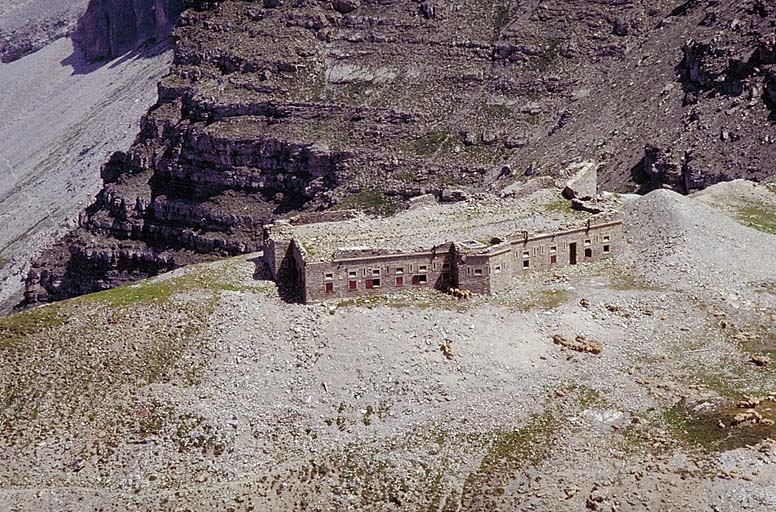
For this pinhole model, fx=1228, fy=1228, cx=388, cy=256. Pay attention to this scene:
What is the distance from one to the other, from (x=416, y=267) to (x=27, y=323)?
25.6 metres

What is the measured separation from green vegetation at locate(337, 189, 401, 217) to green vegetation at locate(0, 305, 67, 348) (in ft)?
283

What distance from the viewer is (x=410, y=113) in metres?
184

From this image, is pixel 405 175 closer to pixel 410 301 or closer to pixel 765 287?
pixel 410 301

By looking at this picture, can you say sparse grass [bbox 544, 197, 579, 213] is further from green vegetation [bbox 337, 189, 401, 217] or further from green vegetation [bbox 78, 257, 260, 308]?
green vegetation [bbox 337, 189, 401, 217]

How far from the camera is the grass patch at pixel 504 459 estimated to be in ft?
209

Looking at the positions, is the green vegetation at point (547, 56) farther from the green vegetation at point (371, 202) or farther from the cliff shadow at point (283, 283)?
the cliff shadow at point (283, 283)

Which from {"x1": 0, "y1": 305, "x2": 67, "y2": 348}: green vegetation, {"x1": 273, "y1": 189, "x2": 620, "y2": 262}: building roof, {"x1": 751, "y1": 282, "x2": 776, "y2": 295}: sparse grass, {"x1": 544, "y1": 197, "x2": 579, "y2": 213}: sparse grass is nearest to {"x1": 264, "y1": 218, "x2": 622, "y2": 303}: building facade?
{"x1": 273, "y1": 189, "x2": 620, "y2": 262}: building roof

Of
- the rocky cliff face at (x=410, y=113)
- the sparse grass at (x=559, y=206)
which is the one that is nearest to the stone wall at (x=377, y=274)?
the sparse grass at (x=559, y=206)

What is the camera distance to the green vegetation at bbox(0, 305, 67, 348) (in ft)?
258

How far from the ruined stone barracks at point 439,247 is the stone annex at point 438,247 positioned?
0.21ft

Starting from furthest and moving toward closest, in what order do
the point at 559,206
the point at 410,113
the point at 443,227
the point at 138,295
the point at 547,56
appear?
1. the point at 547,56
2. the point at 410,113
3. the point at 559,206
4. the point at 443,227
5. the point at 138,295

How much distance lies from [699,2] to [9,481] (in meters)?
136

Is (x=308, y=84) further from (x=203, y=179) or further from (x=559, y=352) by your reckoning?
(x=559, y=352)

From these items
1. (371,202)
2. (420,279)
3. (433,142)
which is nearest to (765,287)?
(420,279)
